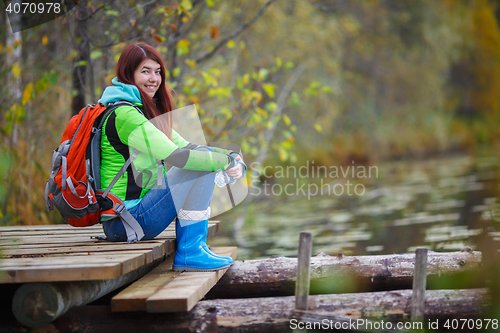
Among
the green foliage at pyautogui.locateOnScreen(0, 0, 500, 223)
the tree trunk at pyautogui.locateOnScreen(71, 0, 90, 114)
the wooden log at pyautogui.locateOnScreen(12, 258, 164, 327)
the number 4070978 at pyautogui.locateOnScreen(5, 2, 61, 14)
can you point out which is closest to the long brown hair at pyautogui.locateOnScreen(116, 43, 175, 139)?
Answer: the wooden log at pyautogui.locateOnScreen(12, 258, 164, 327)

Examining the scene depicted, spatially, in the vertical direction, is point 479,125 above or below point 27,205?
above

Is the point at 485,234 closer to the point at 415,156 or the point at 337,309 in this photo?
the point at 337,309

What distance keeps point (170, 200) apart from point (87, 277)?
62 cm

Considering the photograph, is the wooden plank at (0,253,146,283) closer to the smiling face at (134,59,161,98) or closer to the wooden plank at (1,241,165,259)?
the wooden plank at (1,241,165,259)

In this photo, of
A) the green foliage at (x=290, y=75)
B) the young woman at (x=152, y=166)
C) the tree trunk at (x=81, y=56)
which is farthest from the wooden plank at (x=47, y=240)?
the tree trunk at (x=81, y=56)

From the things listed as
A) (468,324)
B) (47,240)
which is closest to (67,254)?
(47,240)

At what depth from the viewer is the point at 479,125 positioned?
19703 millimetres

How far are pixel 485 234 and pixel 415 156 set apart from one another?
48.2ft

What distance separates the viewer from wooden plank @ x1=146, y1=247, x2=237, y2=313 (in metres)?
1.96

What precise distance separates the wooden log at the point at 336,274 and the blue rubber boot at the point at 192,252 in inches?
10.5

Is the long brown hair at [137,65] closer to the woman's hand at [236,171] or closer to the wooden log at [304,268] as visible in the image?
the woman's hand at [236,171]

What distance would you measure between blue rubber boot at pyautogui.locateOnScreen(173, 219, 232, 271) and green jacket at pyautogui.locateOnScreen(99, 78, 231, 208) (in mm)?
292

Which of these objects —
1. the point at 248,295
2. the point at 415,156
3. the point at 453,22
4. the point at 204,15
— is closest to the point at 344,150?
the point at 415,156

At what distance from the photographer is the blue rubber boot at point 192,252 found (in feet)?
8.13
